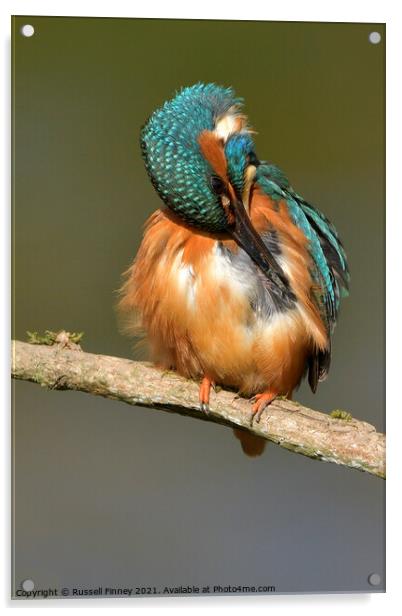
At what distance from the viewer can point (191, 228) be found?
2.95 metres

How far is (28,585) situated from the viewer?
2.89 metres

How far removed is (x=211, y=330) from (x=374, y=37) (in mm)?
874

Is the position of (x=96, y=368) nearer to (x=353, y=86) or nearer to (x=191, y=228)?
(x=191, y=228)

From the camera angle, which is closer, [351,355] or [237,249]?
[237,249]

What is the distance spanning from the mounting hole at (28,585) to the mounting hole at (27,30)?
1.37m

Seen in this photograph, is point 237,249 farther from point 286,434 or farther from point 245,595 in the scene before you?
point 245,595

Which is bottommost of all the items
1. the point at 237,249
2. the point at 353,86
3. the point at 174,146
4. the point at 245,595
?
the point at 245,595

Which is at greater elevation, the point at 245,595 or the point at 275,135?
the point at 275,135

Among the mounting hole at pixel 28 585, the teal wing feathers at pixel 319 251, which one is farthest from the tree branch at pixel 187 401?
the mounting hole at pixel 28 585

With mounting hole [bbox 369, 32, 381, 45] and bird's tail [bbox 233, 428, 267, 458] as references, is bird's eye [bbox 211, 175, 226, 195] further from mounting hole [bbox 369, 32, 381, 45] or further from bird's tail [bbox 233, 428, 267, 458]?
bird's tail [bbox 233, 428, 267, 458]

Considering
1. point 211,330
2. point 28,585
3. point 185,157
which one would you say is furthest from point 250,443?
point 185,157

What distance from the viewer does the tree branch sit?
9.39ft

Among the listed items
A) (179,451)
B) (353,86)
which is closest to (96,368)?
(179,451)
